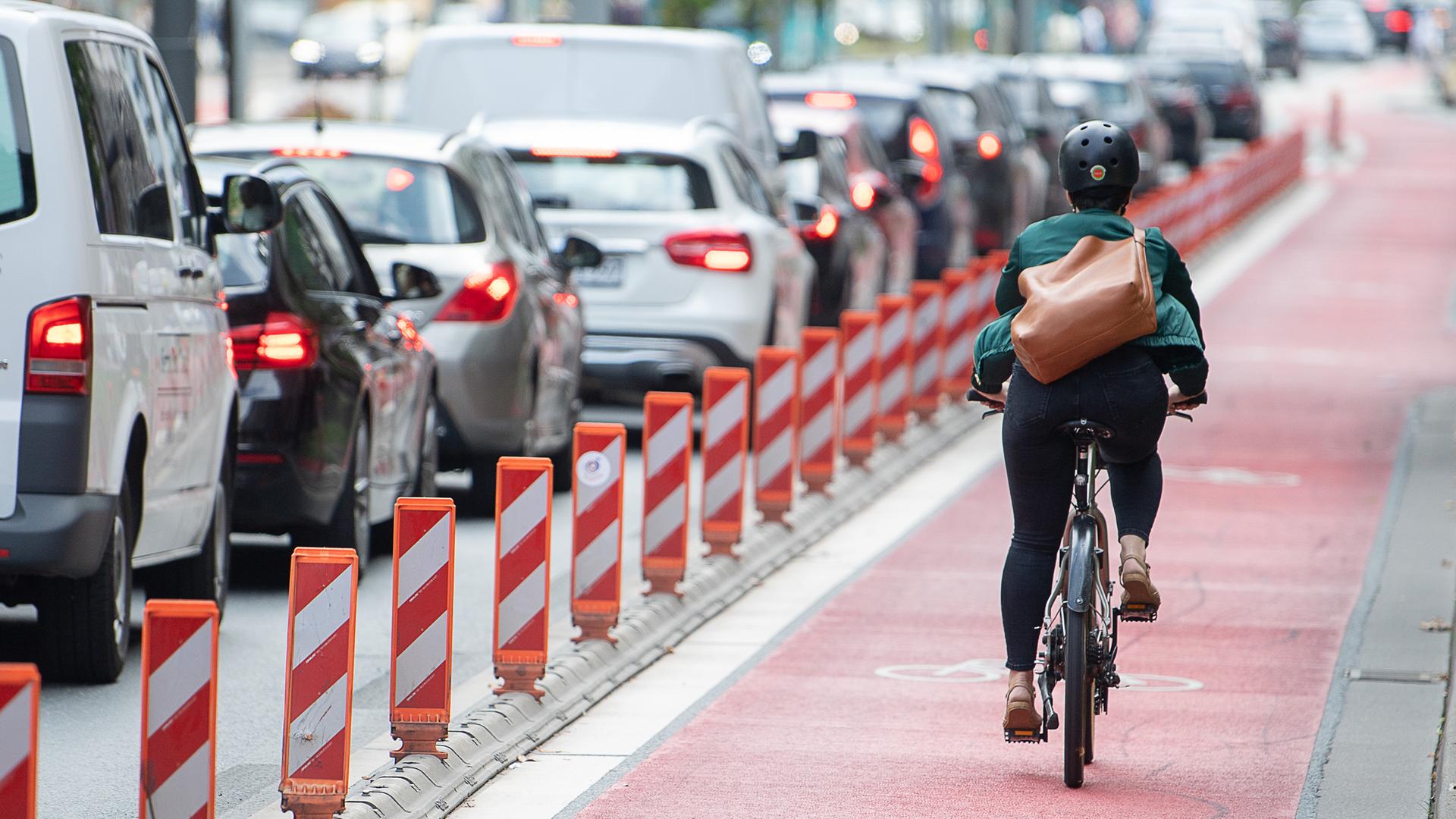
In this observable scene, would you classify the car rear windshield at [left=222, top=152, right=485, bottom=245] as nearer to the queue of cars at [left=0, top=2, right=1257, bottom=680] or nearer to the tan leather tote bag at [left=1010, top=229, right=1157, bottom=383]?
the queue of cars at [left=0, top=2, right=1257, bottom=680]

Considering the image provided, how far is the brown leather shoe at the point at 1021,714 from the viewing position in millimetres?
7184

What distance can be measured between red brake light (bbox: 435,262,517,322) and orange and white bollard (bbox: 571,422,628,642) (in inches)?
117

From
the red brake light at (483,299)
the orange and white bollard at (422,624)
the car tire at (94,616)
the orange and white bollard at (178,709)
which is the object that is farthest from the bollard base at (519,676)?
the red brake light at (483,299)

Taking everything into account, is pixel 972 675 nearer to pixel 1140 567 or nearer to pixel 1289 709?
pixel 1289 709

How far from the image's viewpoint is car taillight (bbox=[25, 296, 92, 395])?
770 centimetres

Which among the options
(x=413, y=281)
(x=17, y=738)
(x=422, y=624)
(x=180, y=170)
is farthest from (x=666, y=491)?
(x=17, y=738)

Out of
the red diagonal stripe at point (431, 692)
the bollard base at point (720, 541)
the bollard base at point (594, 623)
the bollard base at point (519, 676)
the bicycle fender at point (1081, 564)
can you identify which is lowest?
the bollard base at point (720, 541)

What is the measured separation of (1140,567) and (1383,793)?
0.95 meters

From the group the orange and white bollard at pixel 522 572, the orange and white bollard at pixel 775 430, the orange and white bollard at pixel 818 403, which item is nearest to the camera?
the orange and white bollard at pixel 522 572

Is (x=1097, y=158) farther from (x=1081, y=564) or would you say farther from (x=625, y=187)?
(x=625, y=187)

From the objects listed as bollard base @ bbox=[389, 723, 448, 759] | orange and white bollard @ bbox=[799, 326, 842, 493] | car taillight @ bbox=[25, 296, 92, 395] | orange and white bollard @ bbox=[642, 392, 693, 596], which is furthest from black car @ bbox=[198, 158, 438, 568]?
bollard base @ bbox=[389, 723, 448, 759]

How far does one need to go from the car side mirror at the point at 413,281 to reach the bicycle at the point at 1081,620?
169 inches

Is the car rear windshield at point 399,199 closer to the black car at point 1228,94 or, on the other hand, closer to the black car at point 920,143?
the black car at point 920,143

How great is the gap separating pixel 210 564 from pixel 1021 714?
10.8ft
